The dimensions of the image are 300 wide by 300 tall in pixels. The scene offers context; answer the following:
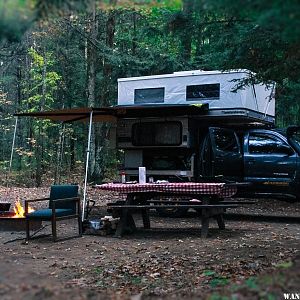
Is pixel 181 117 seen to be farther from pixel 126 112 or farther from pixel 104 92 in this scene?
pixel 104 92

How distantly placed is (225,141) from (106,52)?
832 centimetres

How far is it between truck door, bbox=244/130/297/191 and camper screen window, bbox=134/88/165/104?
259 cm

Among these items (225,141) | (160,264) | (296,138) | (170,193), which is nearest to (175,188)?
(170,193)

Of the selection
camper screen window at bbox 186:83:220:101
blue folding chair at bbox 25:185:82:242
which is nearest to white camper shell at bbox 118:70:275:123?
camper screen window at bbox 186:83:220:101

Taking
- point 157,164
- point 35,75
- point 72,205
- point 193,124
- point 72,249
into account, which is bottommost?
point 72,249

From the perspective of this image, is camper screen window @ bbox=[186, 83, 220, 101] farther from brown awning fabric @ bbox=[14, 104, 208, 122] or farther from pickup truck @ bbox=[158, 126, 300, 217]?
pickup truck @ bbox=[158, 126, 300, 217]

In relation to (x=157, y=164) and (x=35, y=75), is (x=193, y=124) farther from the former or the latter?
(x=35, y=75)

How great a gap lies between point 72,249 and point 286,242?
127 inches

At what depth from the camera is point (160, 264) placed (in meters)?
6.27

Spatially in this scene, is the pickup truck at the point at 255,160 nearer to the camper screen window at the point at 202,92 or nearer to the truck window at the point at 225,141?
the truck window at the point at 225,141

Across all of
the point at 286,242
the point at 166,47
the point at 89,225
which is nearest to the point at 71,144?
the point at 166,47

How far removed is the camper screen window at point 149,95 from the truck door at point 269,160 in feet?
8.51

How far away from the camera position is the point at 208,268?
5.89m

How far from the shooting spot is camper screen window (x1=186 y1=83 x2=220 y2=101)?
37.0 feet
